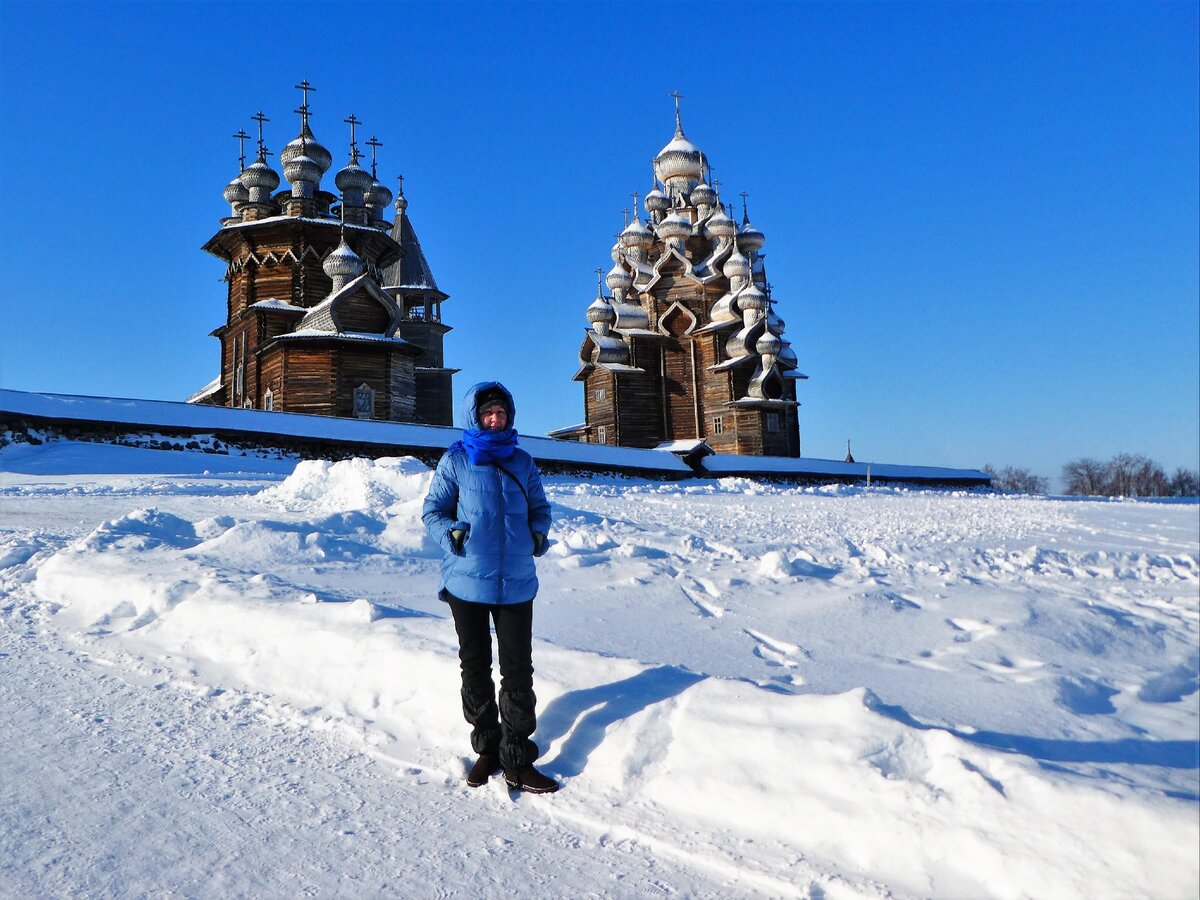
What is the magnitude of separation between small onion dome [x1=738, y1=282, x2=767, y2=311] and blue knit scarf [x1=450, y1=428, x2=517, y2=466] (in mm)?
30804

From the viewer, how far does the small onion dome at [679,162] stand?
38.7 meters

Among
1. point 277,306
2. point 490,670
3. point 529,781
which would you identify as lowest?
point 529,781

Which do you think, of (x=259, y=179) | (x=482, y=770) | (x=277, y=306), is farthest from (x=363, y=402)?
(x=482, y=770)

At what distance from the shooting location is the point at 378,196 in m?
30.2

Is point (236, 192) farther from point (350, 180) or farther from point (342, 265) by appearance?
point (342, 265)

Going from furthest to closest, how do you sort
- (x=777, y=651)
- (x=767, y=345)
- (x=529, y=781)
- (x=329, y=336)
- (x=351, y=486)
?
(x=767, y=345) < (x=329, y=336) < (x=351, y=486) < (x=777, y=651) < (x=529, y=781)

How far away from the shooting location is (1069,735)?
146 inches

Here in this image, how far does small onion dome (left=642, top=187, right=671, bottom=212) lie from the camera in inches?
1524

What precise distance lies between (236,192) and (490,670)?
28673 millimetres

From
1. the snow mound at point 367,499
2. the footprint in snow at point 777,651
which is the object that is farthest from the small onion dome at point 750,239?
the footprint in snow at point 777,651

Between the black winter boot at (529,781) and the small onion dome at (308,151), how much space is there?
89.3ft

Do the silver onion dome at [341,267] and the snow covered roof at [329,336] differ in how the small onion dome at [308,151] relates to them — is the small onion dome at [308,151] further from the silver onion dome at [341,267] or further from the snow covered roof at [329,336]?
the snow covered roof at [329,336]

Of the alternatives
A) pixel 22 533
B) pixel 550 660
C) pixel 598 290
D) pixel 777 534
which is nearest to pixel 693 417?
pixel 598 290

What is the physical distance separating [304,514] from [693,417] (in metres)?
25.4
